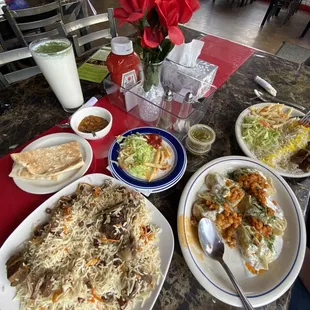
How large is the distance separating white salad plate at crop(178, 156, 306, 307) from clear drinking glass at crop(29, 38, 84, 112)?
34.5 inches

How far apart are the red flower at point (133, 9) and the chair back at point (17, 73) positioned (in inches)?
33.7

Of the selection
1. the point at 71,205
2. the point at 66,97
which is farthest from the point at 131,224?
the point at 66,97

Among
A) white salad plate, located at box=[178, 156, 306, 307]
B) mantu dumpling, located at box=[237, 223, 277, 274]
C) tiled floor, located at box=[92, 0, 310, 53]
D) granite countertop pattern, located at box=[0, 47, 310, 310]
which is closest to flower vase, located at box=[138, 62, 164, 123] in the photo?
granite countertop pattern, located at box=[0, 47, 310, 310]

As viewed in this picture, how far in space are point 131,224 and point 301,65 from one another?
2047 millimetres

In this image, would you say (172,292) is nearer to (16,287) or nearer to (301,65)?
(16,287)

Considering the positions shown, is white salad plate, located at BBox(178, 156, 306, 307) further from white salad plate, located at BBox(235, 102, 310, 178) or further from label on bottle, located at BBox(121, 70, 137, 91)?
label on bottle, located at BBox(121, 70, 137, 91)

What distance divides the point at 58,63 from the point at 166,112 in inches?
24.2

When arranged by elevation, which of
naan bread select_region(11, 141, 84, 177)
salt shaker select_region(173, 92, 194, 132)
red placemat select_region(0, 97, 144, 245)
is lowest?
red placemat select_region(0, 97, 144, 245)

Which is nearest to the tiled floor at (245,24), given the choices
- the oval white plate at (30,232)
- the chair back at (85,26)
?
the chair back at (85,26)

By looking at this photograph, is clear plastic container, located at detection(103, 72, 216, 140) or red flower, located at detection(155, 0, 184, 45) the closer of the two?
red flower, located at detection(155, 0, 184, 45)

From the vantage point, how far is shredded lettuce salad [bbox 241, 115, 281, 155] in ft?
3.96

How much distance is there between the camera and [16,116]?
4.32ft

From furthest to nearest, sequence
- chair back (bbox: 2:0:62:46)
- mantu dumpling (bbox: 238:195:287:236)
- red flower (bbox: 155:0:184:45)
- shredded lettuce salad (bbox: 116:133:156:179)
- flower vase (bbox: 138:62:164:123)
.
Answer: chair back (bbox: 2:0:62:46), flower vase (bbox: 138:62:164:123), shredded lettuce salad (bbox: 116:133:156:179), mantu dumpling (bbox: 238:195:287:236), red flower (bbox: 155:0:184:45)

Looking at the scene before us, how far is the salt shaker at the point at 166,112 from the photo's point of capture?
1211 mm
